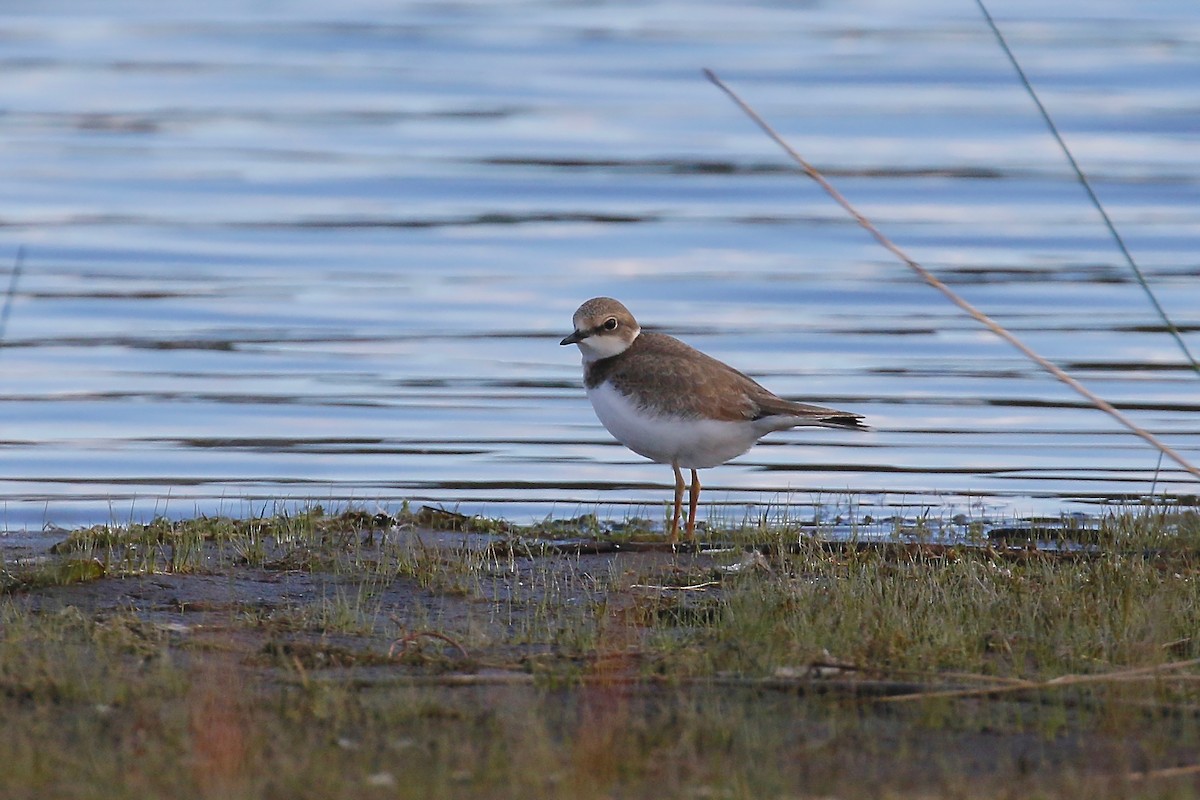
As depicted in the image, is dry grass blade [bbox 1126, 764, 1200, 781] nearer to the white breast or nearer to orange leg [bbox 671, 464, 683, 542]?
orange leg [bbox 671, 464, 683, 542]

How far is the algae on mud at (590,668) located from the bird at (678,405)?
2.26 ft

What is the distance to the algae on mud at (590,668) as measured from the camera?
5188 millimetres

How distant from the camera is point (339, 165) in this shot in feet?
72.5

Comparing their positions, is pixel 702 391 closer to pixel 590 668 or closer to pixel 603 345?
pixel 603 345

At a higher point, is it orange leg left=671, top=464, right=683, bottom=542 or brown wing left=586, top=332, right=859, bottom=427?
brown wing left=586, top=332, right=859, bottom=427

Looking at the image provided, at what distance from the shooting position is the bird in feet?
29.9

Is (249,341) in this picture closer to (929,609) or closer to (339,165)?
(339,165)

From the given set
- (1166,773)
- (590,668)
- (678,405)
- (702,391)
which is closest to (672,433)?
(678,405)

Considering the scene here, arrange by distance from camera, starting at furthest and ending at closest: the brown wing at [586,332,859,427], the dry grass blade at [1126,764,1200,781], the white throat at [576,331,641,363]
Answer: the white throat at [576,331,641,363], the brown wing at [586,332,859,427], the dry grass blade at [1126,764,1200,781]

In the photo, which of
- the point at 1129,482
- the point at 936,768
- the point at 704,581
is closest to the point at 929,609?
the point at 704,581

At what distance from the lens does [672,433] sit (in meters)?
9.16

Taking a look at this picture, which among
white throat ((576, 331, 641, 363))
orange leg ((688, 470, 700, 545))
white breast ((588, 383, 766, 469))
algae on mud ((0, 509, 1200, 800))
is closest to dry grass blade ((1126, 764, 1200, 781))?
algae on mud ((0, 509, 1200, 800))

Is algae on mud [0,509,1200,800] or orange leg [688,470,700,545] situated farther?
orange leg [688,470,700,545]

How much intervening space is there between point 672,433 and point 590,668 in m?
Answer: 3.02
